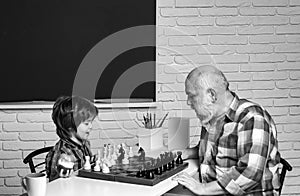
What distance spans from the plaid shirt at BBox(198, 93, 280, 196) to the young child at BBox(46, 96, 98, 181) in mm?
536

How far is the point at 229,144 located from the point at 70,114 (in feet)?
2.26

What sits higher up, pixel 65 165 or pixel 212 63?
pixel 212 63

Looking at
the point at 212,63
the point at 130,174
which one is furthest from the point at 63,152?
the point at 212,63

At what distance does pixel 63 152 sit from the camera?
2.10m

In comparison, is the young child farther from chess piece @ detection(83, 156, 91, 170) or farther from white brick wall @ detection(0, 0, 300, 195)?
white brick wall @ detection(0, 0, 300, 195)

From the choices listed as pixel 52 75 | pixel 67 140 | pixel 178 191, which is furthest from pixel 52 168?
pixel 52 75

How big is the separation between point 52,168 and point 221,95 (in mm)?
777

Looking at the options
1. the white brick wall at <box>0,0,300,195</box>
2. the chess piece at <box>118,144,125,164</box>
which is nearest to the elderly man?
the chess piece at <box>118,144,125,164</box>

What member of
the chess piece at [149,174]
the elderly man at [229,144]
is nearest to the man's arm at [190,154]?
the elderly man at [229,144]

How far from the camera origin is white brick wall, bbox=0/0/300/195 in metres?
3.11

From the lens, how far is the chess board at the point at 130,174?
1.90m

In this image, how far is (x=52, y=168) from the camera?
2.07m

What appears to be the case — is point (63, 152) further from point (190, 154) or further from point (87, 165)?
point (190, 154)

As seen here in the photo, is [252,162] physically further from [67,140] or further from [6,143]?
[6,143]
